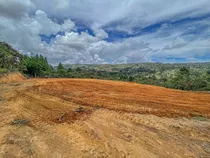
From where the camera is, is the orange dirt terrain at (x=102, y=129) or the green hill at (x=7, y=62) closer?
the orange dirt terrain at (x=102, y=129)

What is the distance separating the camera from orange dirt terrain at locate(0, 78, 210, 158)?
211 inches

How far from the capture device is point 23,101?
1070cm

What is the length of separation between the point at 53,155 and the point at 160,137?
360cm

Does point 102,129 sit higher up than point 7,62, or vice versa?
point 7,62

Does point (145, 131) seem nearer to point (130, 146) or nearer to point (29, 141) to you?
point (130, 146)

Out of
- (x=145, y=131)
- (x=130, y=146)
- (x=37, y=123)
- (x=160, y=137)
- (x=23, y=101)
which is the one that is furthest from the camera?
(x=23, y=101)

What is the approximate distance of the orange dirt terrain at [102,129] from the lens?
536cm

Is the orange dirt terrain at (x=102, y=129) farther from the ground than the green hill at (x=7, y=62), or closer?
closer

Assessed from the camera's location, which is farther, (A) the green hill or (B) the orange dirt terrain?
(A) the green hill

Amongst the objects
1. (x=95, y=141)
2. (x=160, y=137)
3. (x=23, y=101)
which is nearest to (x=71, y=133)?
(x=95, y=141)

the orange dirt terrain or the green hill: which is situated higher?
the green hill

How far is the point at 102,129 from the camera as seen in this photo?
22.5 ft

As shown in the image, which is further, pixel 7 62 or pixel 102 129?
pixel 7 62

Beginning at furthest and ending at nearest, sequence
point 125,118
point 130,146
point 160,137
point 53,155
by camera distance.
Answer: point 125,118, point 160,137, point 130,146, point 53,155
